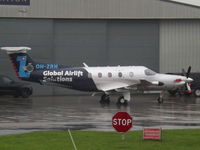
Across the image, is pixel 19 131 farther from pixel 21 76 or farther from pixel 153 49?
pixel 153 49

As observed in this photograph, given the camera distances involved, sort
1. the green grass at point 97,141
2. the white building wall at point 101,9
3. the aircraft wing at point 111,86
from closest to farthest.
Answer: the green grass at point 97,141, the aircraft wing at point 111,86, the white building wall at point 101,9

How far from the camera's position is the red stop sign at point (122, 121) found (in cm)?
1482

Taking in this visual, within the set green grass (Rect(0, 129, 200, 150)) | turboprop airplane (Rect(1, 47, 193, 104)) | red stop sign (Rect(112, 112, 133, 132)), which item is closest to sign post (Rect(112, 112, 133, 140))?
red stop sign (Rect(112, 112, 133, 132))

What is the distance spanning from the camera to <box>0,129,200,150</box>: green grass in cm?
1505

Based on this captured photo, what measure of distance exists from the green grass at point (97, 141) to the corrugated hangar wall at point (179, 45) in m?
30.5

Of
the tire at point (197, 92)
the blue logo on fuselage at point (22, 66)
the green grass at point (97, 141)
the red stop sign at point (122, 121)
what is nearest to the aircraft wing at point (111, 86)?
the blue logo on fuselage at point (22, 66)

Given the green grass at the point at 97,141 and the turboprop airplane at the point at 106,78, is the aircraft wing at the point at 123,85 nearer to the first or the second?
the turboprop airplane at the point at 106,78

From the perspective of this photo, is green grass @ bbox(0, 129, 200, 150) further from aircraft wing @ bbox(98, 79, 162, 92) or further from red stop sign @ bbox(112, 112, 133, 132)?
aircraft wing @ bbox(98, 79, 162, 92)

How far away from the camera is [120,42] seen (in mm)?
47844

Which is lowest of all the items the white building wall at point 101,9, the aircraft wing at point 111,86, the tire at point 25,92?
the tire at point 25,92

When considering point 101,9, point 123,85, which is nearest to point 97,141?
point 123,85

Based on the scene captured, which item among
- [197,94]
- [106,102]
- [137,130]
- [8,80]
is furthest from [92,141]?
[197,94]

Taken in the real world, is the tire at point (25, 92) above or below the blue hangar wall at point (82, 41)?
below

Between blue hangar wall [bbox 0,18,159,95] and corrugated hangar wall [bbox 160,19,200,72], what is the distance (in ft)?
2.03
